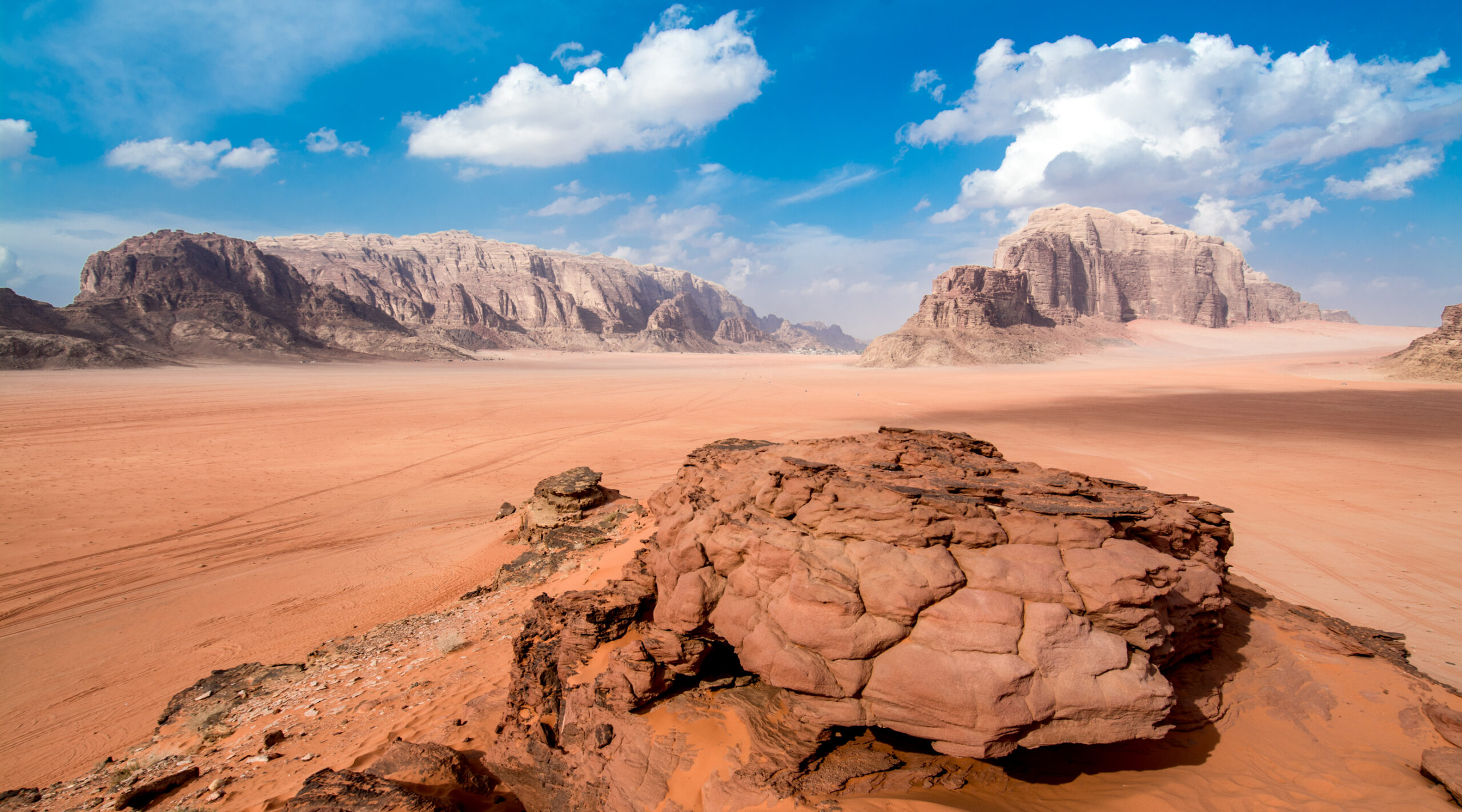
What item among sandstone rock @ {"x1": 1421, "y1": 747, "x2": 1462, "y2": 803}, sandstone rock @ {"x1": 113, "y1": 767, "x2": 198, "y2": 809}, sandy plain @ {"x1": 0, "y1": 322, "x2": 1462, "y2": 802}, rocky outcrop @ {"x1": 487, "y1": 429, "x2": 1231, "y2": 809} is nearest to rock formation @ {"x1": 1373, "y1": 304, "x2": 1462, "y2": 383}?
sandy plain @ {"x1": 0, "y1": 322, "x2": 1462, "y2": 802}

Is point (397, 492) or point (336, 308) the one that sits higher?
point (336, 308)

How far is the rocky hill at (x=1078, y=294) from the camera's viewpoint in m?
73.9

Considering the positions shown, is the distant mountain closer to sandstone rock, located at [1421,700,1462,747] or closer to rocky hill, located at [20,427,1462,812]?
rocky hill, located at [20,427,1462,812]

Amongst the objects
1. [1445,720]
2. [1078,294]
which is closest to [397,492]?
[1445,720]

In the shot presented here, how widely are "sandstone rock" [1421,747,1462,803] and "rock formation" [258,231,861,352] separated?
121540mm

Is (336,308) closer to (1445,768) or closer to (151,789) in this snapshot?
(151,789)

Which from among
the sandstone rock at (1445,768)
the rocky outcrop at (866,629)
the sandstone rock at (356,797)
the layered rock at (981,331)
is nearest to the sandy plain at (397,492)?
the sandstone rock at (1445,768)

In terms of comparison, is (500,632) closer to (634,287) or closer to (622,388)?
(622,388)

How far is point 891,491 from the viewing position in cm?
419

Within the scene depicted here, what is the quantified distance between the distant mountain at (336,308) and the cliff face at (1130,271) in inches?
3202

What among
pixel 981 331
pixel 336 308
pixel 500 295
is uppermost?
pixel 500 295

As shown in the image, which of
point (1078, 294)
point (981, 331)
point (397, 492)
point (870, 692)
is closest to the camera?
point (870, 692)

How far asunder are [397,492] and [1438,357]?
60.3m

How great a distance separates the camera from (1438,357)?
35.8 meters
